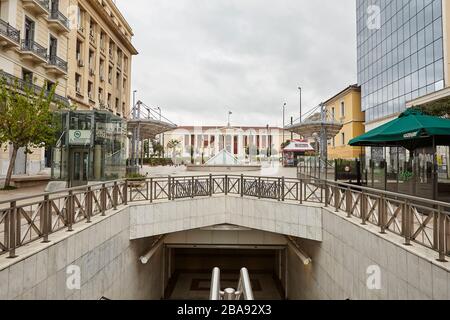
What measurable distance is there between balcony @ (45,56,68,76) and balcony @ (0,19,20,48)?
3.51 meters

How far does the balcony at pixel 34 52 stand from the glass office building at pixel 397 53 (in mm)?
31777

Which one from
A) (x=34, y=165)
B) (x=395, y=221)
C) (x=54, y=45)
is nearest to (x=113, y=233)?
(x=395, y=221)

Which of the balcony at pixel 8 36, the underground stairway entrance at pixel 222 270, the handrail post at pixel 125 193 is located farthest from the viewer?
the balcony at pixel 8 36

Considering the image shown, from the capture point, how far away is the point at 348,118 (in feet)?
137

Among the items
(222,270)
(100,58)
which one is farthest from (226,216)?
(100,58)

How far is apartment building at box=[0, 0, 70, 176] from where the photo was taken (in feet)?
65.5

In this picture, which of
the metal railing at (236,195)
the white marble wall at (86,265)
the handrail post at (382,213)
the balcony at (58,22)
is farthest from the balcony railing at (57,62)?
the handrail post at (382,213)

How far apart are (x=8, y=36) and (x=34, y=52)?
7.51ft

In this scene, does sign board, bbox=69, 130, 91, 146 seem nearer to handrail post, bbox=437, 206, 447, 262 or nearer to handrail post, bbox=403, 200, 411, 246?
handrail post, bbox=403, 200, 411, 246

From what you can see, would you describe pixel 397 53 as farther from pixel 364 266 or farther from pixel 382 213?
pixel 364 266

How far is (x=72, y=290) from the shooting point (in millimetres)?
6141

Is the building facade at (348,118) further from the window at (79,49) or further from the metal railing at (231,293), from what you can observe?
the metal railing at (231,293)

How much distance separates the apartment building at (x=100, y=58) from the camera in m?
29.0
